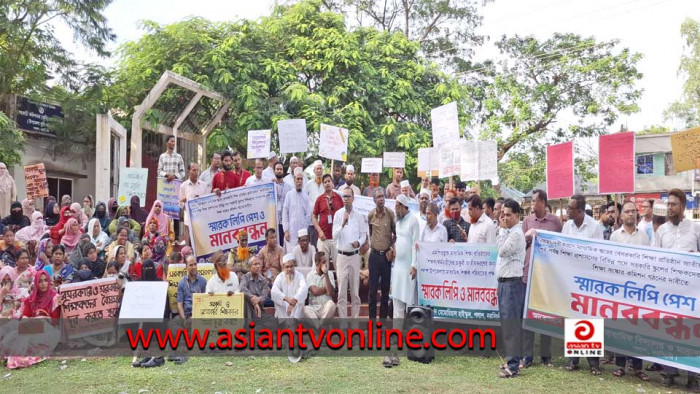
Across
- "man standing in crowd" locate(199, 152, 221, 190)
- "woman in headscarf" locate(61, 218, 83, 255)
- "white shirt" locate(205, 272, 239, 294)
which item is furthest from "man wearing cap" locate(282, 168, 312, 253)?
"woman in headscarf" locate(61, 218, 83, 255)

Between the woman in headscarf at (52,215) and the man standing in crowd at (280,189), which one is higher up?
the man standing in crowd at (280,189)

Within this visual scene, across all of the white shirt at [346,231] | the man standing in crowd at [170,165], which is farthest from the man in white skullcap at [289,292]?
the man standing in crowd at [170,165]

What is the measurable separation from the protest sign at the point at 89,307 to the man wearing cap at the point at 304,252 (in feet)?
8.37

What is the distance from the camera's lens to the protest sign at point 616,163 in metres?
8.68

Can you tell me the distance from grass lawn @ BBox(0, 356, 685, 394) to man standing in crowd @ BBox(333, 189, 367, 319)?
130 centimetres

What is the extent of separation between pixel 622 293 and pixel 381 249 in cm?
304

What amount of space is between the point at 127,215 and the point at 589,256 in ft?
27.7

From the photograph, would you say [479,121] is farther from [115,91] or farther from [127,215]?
[127,215]

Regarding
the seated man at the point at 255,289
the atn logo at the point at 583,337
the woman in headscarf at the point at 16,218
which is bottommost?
the atn logo at the point at 583,337

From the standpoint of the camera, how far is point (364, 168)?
13797mm

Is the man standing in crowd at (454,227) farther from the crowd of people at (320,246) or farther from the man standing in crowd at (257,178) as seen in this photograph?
the man standing in crowd at (257,178)

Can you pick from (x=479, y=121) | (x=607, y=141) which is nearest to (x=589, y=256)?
(x=607, y=141)

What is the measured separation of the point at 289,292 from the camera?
28.9 ft

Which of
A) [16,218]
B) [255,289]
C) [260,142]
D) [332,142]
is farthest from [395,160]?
[16,218]
